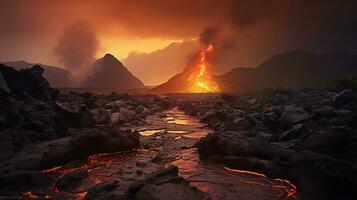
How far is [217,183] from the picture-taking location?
846 cm

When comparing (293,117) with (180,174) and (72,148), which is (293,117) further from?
(72,148)

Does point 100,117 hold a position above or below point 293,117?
below

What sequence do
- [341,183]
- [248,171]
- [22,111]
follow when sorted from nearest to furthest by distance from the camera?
1. [341,183]
2. [248,171]
3. [22,111]

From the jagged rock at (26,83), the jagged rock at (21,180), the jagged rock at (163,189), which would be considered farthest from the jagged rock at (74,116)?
the jagged rock at (163,189)

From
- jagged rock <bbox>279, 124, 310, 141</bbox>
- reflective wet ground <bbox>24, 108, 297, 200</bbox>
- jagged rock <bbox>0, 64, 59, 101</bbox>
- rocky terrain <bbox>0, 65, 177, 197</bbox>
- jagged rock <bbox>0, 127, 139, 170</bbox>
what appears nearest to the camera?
reflective wet ground <bbox>24, 108, 297, 200</bbox>

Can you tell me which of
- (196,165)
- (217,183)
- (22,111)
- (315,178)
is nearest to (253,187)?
(217,183)

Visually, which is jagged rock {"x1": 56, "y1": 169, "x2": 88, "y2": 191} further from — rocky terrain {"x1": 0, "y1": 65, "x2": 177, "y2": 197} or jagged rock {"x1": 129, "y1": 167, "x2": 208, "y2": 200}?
jagged rock {"x1": 129, "y1": 167, "x2": 208, "y2": 200}

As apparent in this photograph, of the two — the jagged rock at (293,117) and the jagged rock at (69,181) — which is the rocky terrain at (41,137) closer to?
the jagged rock at (69,181)

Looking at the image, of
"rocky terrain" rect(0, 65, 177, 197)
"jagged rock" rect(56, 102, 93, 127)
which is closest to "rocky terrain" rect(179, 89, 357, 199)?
"rocky terrain" rect(0, 65, 177, 197)

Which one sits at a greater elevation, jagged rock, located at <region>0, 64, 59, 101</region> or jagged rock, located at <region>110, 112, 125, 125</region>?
jagged rock, located at <region>0, 64, 59, 101</region>

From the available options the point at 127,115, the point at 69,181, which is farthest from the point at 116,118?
the point at 69,181

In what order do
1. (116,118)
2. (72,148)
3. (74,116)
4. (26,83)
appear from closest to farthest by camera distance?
(72,148) < (74,116) < (116,118) < (26,83)

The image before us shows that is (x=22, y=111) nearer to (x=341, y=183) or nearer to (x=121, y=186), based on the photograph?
(x=121, y=186)

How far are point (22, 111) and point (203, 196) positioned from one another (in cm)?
1286
